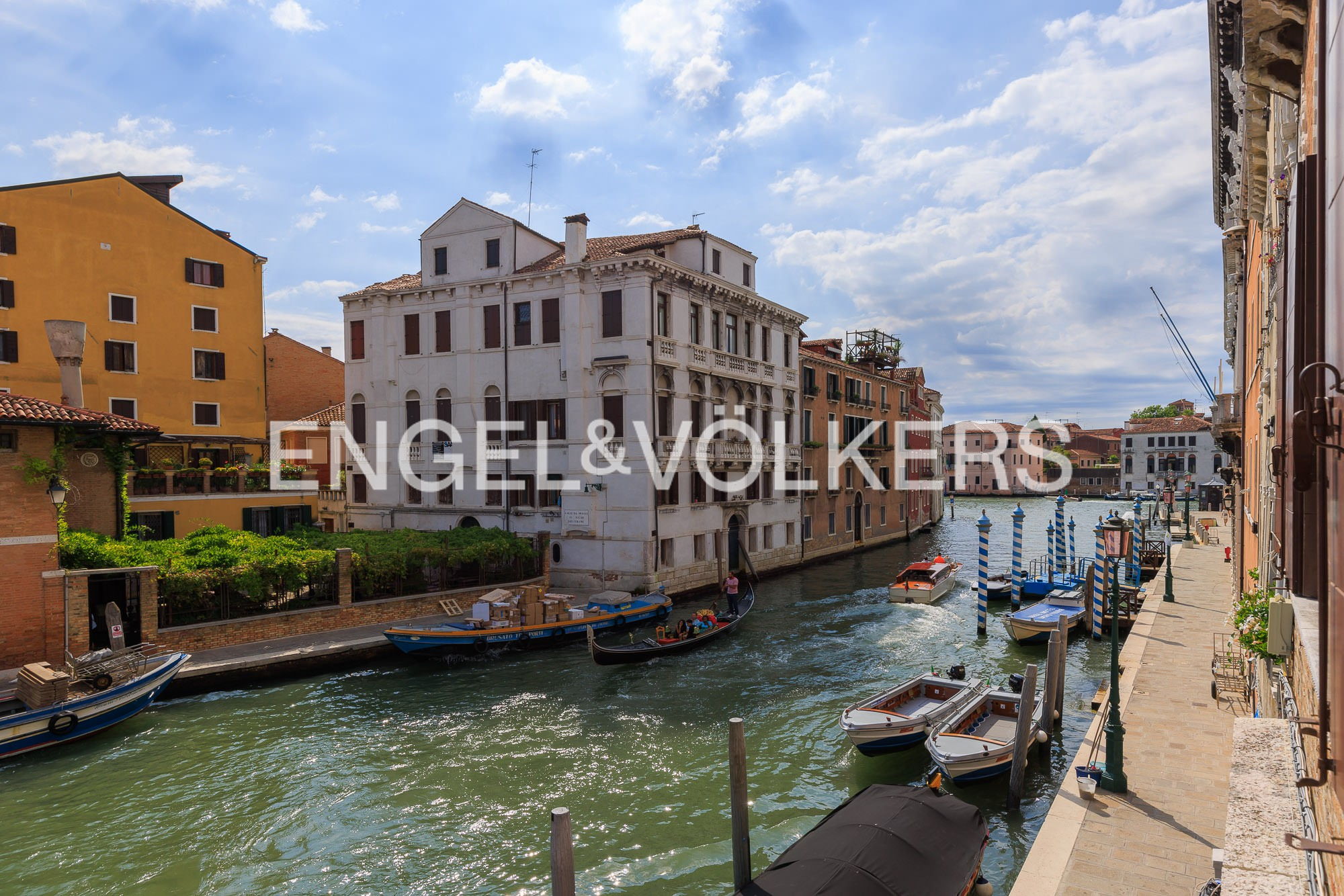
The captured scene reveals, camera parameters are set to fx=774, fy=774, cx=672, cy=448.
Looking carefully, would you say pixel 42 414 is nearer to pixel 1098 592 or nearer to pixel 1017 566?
pixel 1098 592

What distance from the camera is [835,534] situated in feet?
129

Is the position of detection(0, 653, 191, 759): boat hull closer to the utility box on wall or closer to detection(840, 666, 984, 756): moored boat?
detection(840, 666, 984, 756): moored boat

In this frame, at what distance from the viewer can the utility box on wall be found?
16.4ft

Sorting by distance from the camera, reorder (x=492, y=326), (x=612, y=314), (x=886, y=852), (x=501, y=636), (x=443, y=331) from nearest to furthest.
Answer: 1. (x=886, y=852)
2. (x=501, y=636)
3. (x=612, y=314)
4. (x=492, y=326)
5. (x=443, y=331)

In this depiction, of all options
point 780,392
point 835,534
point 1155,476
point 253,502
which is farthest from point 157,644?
point 1155,476

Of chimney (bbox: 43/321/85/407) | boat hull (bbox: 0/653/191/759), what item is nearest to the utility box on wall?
boat hull (bbox: 0/653/191/759)

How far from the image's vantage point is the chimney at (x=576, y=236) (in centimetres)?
2642

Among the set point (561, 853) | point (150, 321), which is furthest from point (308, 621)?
point (150, 321)

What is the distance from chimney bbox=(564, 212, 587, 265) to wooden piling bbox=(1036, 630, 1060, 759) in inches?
745

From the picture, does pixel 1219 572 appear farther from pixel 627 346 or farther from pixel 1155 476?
pixel 1155 476

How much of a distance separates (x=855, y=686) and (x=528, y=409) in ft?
50.3

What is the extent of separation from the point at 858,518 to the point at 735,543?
14.1 meters

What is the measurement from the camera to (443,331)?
2881 cm

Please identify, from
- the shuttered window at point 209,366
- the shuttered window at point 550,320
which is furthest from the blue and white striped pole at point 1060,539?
the shuttered window at point 209,366
